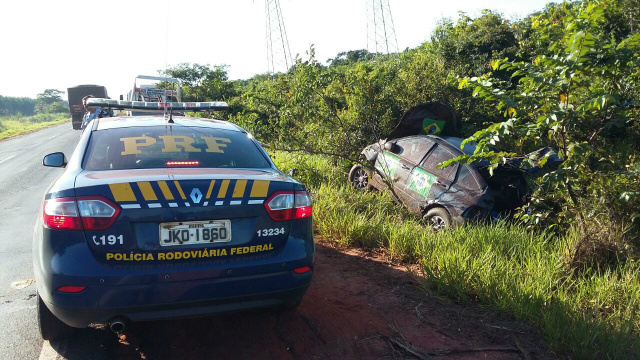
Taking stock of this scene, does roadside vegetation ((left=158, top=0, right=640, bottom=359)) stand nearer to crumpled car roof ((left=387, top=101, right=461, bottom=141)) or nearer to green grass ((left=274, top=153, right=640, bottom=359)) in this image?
green grass ((left=274, top=153, right=640, bottom=359))

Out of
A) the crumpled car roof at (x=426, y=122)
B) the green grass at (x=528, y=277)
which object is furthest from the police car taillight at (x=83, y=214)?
the crumpled car roof at (x=426, y=122)

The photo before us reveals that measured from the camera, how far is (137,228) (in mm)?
2707

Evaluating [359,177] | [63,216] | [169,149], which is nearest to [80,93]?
[359,177]

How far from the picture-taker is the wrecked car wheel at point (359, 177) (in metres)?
8.93

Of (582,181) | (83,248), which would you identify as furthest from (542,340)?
(83,248)

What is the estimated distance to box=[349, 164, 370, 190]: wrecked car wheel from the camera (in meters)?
8.93

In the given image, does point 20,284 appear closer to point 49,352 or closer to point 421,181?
point 49,352

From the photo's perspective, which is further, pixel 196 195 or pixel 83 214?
pixel 196 195

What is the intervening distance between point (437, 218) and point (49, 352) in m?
5.08

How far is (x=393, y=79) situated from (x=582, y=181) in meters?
7.80

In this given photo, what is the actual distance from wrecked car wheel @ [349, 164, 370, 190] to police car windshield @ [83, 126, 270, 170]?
5.06 m

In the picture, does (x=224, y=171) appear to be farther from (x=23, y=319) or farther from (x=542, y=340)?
(x=542, y=340)

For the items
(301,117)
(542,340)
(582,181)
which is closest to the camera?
(542,340)

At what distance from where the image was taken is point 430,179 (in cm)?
715
